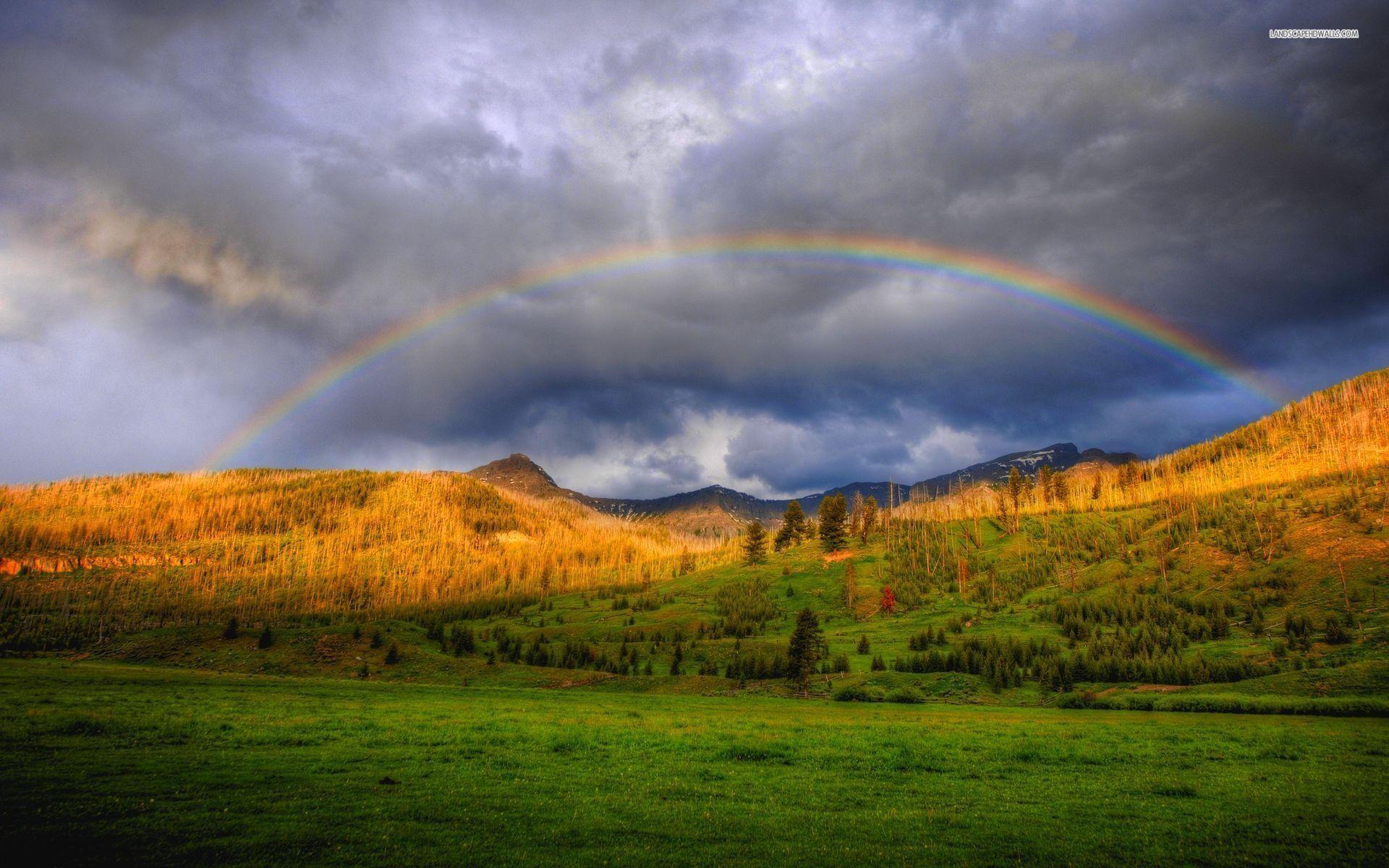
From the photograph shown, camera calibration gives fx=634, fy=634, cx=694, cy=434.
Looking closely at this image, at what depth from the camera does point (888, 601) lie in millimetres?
190750

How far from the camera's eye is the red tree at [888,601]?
18875 centimetres

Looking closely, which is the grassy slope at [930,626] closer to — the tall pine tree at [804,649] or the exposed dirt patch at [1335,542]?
the exposed dirt patch at [1335,542]

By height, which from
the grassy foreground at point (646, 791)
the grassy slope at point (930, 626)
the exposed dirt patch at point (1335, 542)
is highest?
the exposed dirt patch at point (1335, 542)

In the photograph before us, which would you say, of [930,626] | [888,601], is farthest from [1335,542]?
[888,601]

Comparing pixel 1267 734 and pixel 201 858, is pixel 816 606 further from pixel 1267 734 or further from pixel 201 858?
pixel 201 858

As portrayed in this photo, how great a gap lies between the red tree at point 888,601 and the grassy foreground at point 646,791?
154317mm

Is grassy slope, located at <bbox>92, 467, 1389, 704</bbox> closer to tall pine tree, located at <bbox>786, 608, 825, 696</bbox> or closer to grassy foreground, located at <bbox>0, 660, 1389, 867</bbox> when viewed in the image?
tall pine tree, located at <bbox>786, 608, 825, 696</bbox>

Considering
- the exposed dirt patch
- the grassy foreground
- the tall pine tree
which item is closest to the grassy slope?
the exposed dirt patch

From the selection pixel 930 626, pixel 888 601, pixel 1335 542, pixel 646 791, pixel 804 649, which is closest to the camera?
pixel 646 791

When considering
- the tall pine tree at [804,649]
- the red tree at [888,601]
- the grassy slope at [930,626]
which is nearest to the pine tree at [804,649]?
the tall pine tree at [804,649]

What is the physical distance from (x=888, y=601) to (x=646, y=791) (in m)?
185

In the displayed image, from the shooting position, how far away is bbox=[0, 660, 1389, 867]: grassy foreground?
14.4 m

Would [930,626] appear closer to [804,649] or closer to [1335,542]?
[804,649]

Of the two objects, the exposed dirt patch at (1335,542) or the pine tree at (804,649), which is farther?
the exposed dirt patch at (1335,542)
